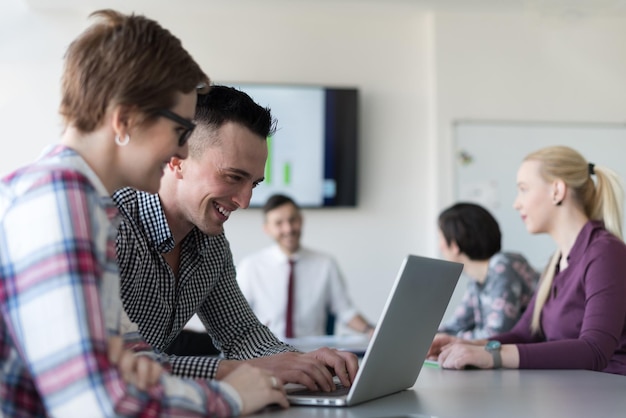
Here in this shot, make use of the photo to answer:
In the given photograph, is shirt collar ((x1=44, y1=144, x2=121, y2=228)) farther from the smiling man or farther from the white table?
the smiling man

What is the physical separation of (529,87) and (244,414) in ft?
15.9

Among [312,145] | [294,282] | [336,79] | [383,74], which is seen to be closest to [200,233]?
[294,282]

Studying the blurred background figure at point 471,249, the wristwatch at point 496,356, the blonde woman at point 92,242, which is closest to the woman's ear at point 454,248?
the blurred background figure at point 471,249

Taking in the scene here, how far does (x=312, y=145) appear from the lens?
18.0ft

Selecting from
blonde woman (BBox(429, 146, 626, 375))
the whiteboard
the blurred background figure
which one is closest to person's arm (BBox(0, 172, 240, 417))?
blonde woman (BBox(429, 146, 626, 375))

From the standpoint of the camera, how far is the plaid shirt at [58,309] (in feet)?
3.28

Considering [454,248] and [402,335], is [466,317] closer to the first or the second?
[454,248]

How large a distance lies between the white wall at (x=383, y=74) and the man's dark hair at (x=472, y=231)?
1.62 metres

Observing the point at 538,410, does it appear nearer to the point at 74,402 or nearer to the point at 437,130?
the point at 74,402

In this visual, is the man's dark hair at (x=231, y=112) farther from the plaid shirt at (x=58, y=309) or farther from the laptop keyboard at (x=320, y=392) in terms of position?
the plaid shirt at (x=58, y=309)

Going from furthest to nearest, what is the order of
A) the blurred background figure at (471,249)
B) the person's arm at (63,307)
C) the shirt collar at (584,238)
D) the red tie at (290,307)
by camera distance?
the red tie at (290,307) < the blurred background figure at (471,249) < the shirt collar at (584,238) < the person's arm at (63,307)

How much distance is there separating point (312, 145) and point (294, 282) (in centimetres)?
106

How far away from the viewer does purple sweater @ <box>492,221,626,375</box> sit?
2.15 metres

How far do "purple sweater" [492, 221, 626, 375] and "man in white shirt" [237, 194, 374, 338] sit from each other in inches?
90.5
